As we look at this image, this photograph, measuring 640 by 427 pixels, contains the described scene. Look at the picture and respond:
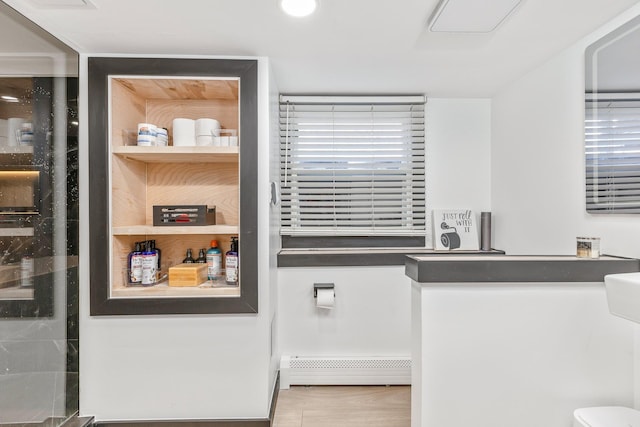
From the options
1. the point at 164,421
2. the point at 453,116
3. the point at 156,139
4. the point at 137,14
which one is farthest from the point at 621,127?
the point at 164,421

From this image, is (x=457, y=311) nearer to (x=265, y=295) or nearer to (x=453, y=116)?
(x=265, y=295)

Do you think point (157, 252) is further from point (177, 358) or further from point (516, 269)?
point (516, 269)

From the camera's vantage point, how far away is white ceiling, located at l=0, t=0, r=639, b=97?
1.43 meters

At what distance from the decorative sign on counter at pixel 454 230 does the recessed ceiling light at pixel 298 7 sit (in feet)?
5.46

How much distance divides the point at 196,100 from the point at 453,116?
1808 mm

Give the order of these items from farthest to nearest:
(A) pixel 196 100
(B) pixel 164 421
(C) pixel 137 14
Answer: (A) pixel 196 100
(B) pixel 164 421
(C) pixel 137 14

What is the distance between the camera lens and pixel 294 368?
2.36m

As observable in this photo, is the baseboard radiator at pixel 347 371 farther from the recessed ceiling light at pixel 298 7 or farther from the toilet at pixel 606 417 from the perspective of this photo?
the recessed ceiling light at pixel 298 7

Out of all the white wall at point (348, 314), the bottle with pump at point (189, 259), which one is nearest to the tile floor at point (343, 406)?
the white wall at point (348, 314)

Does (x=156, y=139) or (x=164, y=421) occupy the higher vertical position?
(x=156, y=139)

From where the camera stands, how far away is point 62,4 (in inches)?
55.2

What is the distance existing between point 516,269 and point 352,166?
1.39 meters

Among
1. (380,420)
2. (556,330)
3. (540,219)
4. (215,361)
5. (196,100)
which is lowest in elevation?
(380,420)

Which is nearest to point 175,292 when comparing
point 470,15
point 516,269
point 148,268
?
point 148,268
